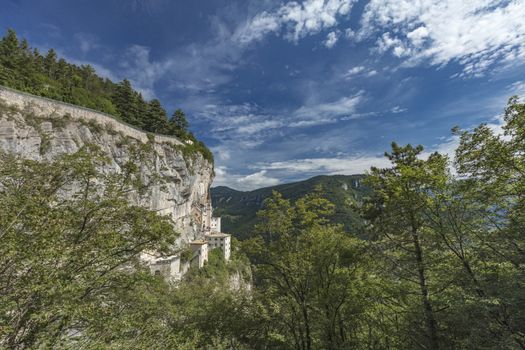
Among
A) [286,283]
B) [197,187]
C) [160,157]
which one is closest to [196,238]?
[197,187]

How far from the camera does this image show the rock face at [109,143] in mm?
22531

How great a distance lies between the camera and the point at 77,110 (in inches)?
1167

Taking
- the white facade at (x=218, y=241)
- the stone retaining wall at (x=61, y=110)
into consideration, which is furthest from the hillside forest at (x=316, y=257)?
the white facade at (x=218, y=241)

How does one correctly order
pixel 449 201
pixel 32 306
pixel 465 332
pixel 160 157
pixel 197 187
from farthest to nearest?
1. pixel 197 187
2. pixel 160 157
3. pixel 449 201
4. pixel 465 332
5. pixel 32 306

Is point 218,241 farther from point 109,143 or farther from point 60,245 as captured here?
point 60,245

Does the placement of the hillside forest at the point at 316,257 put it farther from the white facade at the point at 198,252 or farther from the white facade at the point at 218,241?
the white facade at the point at 218,241

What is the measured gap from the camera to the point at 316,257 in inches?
397

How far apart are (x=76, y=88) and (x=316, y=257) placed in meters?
53.6

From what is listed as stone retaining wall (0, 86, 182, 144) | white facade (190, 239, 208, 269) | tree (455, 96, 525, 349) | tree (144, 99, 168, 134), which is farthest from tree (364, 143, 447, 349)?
tree (144, 99, 168, 134)

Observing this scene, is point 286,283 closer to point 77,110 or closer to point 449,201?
point 449,201

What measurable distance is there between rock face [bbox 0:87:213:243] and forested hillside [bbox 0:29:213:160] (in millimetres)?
5957

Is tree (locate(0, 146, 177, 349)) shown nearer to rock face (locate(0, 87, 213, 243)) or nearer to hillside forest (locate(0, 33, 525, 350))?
hillside forest (locate(0, 33, 525, 350))


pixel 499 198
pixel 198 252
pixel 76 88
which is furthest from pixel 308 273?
pixel 76 88

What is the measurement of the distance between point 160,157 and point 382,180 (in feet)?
134
